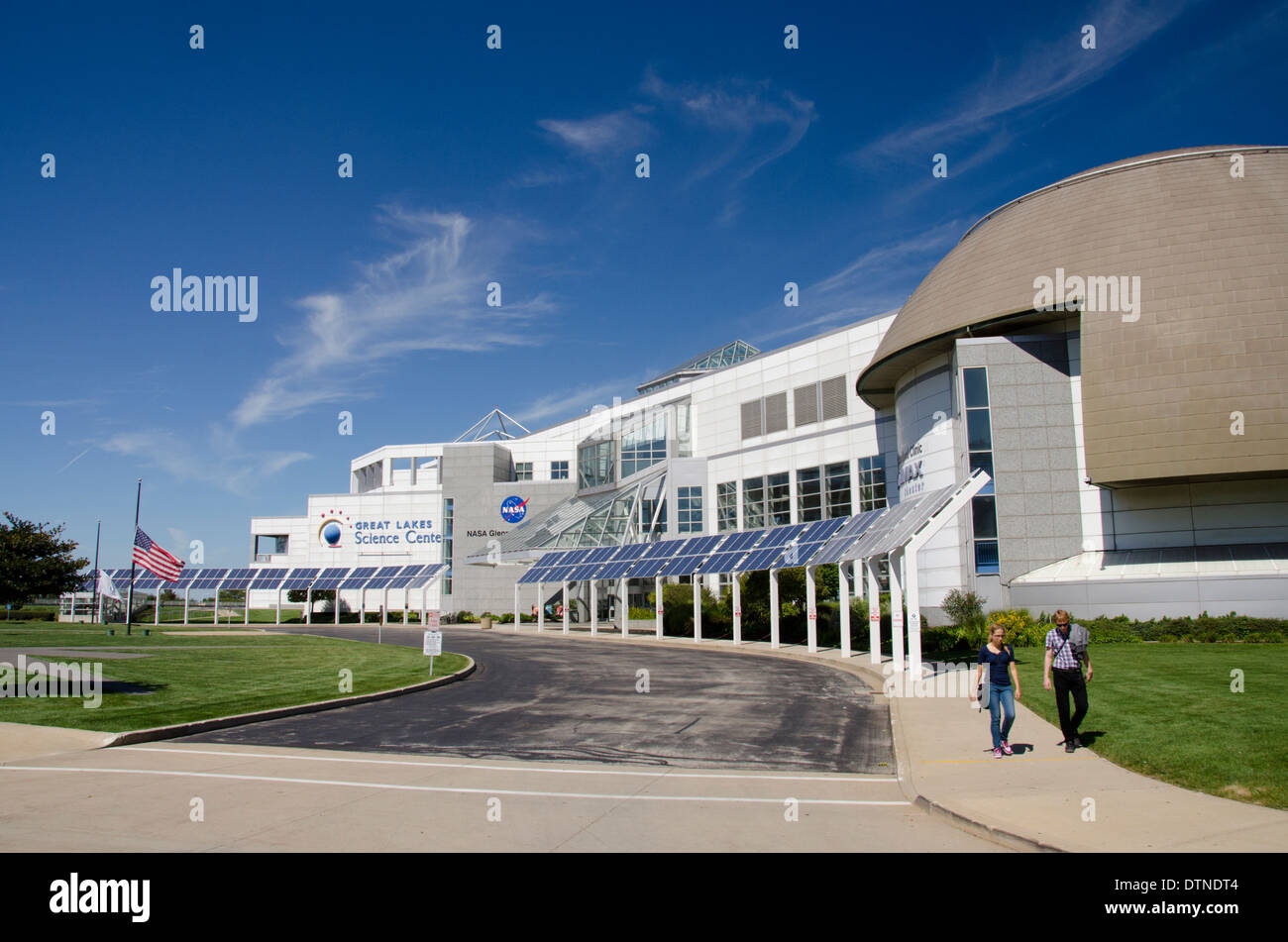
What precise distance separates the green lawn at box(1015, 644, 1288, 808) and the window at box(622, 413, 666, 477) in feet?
126

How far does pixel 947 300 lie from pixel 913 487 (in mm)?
7823

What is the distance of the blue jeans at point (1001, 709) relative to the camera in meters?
11.2

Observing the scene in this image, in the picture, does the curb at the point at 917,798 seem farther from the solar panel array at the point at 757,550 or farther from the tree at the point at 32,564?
the tree at the point at 32,564

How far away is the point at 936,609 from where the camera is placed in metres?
33.8

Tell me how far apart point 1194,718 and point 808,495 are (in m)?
35.7

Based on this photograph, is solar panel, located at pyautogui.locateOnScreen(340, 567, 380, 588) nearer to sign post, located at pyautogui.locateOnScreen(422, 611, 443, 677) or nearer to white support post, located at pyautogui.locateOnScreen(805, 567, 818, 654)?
white support post, located at pyautogui.locateOnScreen(805, 567, 818, 654)

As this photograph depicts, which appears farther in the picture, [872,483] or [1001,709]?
[872,483]

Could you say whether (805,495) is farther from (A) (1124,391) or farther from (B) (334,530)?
(B) (334,530)

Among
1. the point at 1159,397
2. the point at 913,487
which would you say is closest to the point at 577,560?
the point at 913,487

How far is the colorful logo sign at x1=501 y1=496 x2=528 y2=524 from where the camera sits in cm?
6744

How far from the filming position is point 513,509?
222 ft

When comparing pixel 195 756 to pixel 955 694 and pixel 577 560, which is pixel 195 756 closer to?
pixel 955 694

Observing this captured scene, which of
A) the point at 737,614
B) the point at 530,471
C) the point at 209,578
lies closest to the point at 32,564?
the point at 209,578

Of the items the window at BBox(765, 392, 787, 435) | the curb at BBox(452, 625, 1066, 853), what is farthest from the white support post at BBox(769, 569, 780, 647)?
the window at BBox(765, 392, 787, 435)
